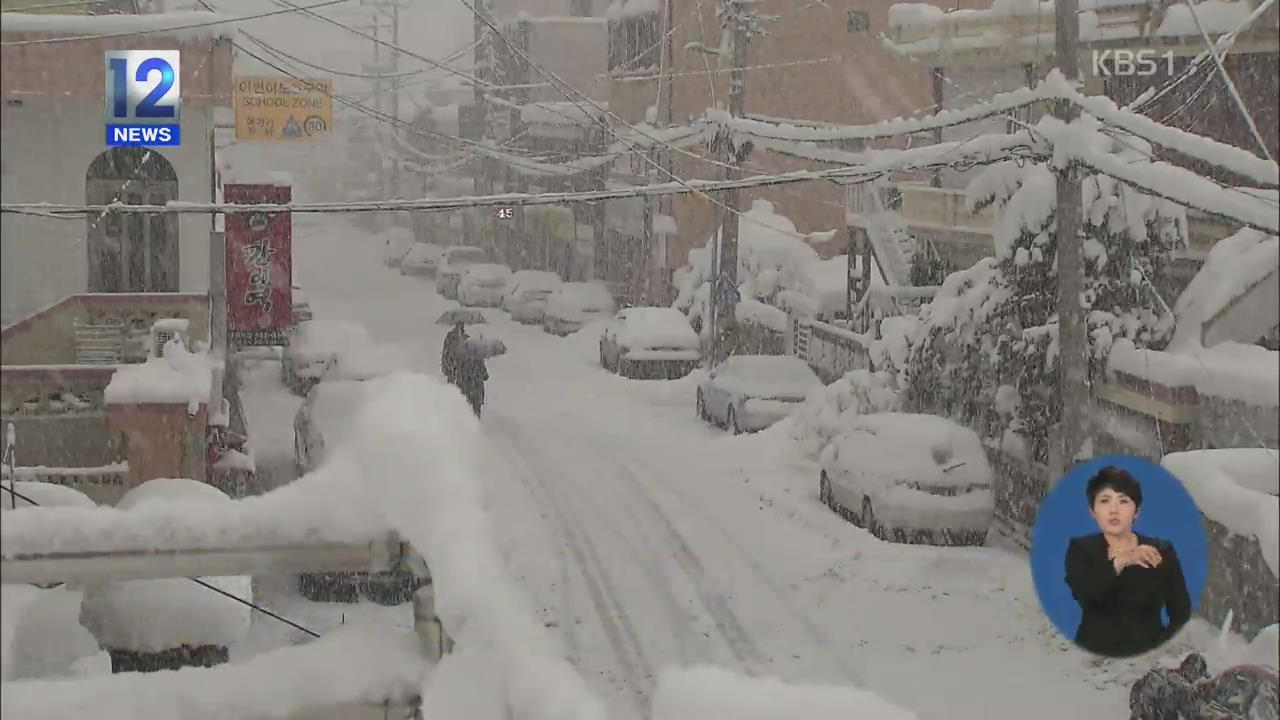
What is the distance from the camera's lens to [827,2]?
19047mm

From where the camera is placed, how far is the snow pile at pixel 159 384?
17.3ft

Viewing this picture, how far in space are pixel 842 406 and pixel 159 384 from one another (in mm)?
11297

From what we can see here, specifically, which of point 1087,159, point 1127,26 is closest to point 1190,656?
point 1087,159

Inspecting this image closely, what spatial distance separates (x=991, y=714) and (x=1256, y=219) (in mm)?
4612

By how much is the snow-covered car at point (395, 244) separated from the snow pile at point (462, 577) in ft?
54.2

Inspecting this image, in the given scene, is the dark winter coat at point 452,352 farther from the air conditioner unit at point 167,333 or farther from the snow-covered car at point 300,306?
the air conditioner unit at point 167,333

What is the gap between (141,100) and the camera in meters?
4.80

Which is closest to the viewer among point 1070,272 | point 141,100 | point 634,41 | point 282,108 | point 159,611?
point 159,611

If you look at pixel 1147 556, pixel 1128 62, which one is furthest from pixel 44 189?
pixel 1128 62

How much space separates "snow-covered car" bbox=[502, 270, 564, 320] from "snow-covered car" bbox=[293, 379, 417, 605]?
52.6 feet

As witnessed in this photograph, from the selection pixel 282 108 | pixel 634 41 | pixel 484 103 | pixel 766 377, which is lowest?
pixel 766 377

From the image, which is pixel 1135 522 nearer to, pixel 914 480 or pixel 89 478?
pixel 89 478

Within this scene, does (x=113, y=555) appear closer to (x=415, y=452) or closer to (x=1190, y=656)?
(x=415, y=452)

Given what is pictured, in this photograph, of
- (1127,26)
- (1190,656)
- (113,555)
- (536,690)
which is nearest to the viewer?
(113,555)
